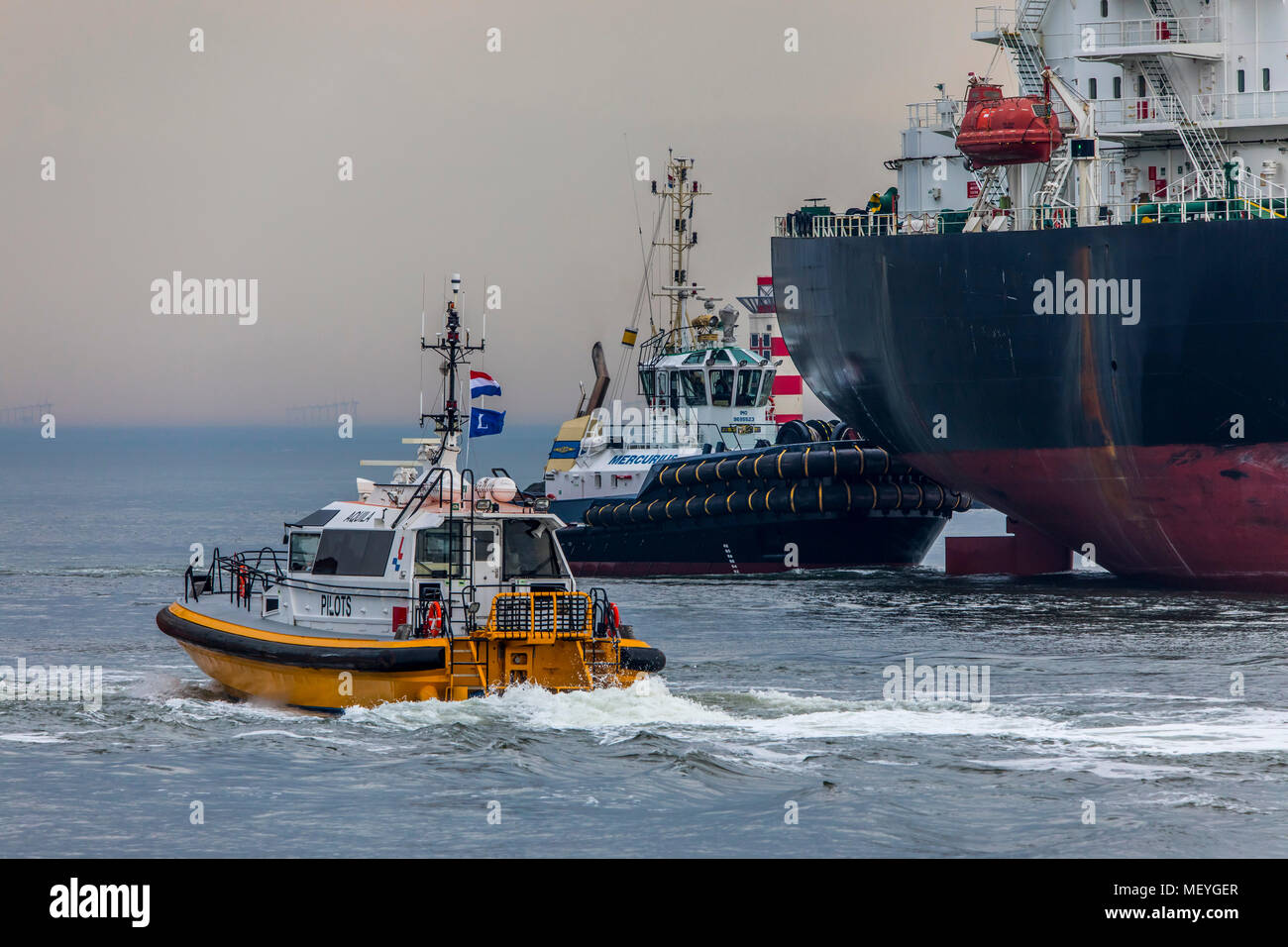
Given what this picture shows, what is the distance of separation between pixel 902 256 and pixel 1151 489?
21.7 ft

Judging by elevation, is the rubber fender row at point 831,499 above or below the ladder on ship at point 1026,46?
below

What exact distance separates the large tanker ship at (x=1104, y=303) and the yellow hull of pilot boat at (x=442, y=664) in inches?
646

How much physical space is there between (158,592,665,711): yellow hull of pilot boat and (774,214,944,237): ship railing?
19.8m

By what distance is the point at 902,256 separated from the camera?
32.8 metres

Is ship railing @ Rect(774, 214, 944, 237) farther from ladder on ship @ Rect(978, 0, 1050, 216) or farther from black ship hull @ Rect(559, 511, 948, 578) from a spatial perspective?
black ship hull @ Rect(559, 511, 948, 578)

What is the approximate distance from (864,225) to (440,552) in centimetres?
2007

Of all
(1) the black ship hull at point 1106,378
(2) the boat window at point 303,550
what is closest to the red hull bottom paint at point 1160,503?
(1) the black ship hull at point 1106,378

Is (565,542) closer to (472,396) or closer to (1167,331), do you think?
(1167,331)

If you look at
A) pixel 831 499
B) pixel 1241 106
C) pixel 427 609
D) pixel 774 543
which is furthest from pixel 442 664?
pixel 1241 106

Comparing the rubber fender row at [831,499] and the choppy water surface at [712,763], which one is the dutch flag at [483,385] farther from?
the rubber fender row at [831,499]

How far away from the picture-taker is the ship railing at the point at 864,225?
3475 cm

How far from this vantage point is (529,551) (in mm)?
17516

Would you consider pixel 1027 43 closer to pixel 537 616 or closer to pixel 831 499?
Result: pixel 831 499
